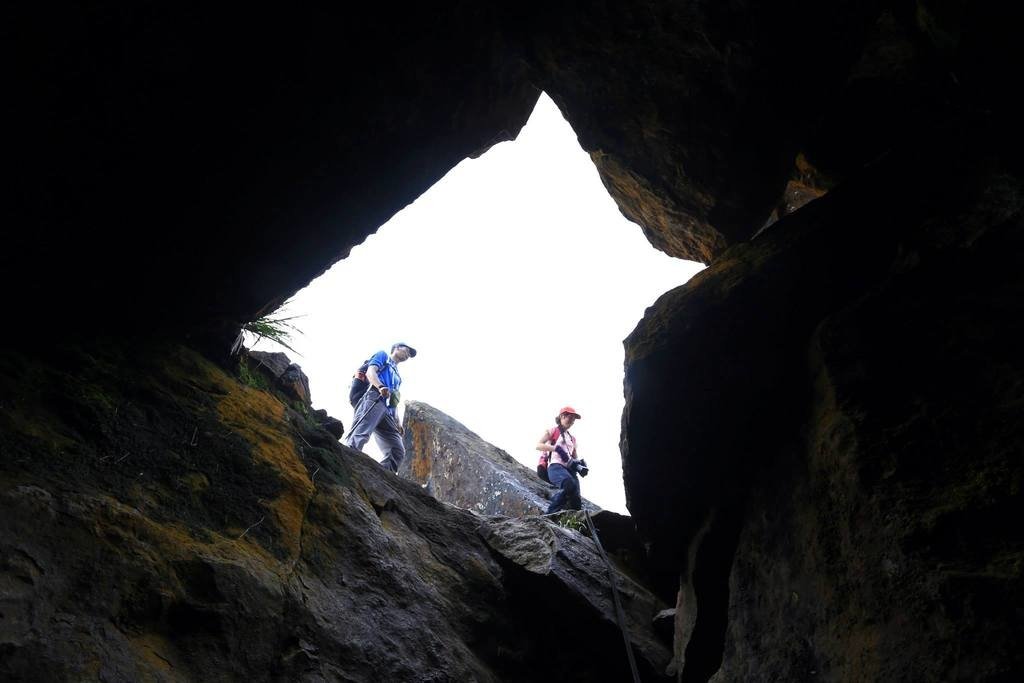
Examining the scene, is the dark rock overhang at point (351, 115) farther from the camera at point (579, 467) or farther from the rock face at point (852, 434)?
the camera at point (579, 467)

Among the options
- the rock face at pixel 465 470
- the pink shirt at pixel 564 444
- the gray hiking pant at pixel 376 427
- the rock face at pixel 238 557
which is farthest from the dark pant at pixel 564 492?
the rock face at pixel 238 557

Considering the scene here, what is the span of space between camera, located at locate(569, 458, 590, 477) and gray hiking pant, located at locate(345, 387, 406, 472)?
9.28ft

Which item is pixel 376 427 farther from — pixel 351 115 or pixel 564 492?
pixel 351 115

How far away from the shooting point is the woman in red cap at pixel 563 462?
10.9m

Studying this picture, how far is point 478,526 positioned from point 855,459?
414 centimetres

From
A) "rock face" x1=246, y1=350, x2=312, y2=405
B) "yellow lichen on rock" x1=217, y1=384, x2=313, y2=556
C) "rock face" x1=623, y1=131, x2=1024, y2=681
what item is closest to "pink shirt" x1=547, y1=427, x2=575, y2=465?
"rock face" x1=623, y1=131, x2=1024, y2=681

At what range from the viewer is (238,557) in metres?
5.06

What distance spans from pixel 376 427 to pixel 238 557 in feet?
20.3

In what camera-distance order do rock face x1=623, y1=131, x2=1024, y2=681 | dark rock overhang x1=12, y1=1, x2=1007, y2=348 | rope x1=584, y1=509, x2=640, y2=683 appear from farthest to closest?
rope x1=584, y1=509, x2=640, y2=683
dark rock overhang x1=12, y1=1, x2=1007, y2=348
rock face x1=623, y1=131, x2=1024, y2=681

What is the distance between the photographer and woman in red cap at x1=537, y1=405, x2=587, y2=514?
431 inches

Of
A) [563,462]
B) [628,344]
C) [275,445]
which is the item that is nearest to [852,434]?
[628,344]

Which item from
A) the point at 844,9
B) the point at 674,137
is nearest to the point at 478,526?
the point at 674,137

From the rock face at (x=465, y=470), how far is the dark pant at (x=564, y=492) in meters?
0.48

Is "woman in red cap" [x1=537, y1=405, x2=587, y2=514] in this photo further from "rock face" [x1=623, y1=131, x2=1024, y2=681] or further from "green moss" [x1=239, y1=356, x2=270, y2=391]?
"green moss" [x1=239, y1=356, x2=270, y2=391]
